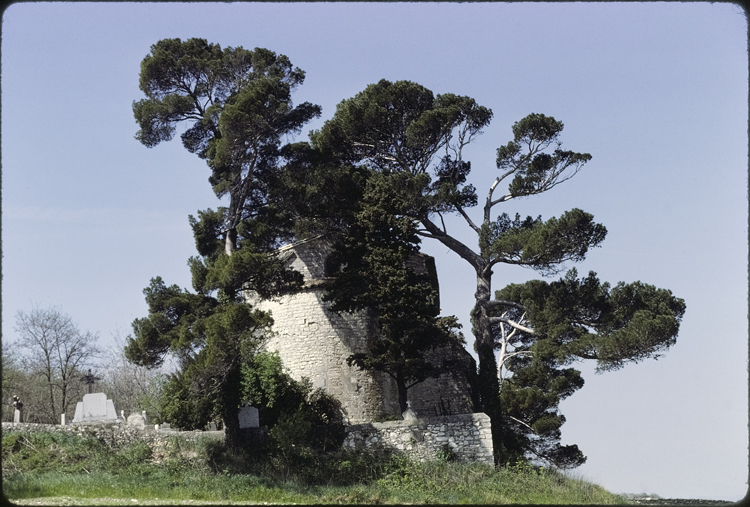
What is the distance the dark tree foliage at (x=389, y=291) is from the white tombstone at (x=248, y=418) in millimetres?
3495

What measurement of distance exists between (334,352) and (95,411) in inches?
317

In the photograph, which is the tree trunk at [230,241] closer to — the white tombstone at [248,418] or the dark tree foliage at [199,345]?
the dark tree foliage at [199,345]

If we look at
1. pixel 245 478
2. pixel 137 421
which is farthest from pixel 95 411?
pixel 245 478

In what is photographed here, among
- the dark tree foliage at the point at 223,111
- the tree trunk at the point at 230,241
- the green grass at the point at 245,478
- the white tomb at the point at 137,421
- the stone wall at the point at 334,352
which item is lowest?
the green grass at the point at 245,478

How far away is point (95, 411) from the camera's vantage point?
22594mm

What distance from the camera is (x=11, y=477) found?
61.4 feet

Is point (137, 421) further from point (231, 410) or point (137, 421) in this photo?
point (231, 410)

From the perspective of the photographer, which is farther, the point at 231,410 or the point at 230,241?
the point at 230,241

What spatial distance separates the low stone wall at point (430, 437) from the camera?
73.9ft

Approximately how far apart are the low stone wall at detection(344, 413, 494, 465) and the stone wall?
1.87 metres

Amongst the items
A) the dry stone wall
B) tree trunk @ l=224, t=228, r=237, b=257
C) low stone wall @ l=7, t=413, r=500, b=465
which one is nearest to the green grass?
the dry stone wall

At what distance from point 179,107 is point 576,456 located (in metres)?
20.5

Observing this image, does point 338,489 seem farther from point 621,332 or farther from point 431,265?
point 431,265

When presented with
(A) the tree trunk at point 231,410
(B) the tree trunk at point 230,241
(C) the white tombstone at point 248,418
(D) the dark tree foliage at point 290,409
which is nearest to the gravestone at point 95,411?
(A) the tree trunk at point 231,410
